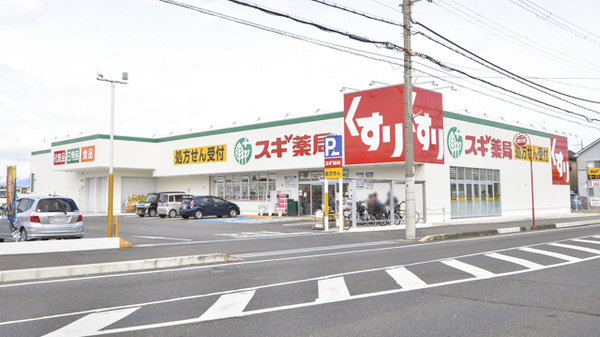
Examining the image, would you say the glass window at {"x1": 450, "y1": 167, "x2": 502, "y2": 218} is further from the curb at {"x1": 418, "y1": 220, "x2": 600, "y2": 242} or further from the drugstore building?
the curb at {"x1": 418, "y1": 220, "x2": 600, "y2": 242}

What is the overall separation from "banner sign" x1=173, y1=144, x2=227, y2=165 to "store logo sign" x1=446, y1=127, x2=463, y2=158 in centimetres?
1612

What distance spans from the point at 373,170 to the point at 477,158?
739 cm

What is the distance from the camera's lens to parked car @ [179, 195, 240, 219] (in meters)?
30.7

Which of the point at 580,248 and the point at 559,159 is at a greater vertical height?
the point at 559,159

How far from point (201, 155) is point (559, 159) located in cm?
2970

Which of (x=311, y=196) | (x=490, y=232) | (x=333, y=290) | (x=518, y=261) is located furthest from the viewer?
(x=311, y=196)

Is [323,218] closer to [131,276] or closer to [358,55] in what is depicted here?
[358,55]

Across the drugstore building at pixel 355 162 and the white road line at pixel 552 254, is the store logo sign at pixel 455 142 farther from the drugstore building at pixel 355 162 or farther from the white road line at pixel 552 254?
the white road line at pixel 552 254

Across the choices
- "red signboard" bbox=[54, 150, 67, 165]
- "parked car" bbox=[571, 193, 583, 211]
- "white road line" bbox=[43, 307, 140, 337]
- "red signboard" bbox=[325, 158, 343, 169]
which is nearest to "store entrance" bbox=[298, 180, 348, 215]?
"red signboard" bbox=[325, 158, 343, 169]

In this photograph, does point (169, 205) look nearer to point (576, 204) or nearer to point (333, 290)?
point (333, 290)

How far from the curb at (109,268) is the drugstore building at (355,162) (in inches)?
442

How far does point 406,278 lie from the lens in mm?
9031

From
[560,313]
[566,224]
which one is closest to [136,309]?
[560,313]

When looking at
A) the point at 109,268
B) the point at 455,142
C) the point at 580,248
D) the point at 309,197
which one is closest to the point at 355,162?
the point at 309,197
